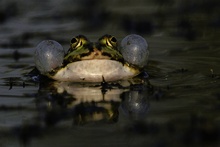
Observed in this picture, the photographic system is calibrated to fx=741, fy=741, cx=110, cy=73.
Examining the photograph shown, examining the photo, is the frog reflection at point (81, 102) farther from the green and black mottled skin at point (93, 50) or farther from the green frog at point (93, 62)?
the green and black mottled skin at point (93, 50)

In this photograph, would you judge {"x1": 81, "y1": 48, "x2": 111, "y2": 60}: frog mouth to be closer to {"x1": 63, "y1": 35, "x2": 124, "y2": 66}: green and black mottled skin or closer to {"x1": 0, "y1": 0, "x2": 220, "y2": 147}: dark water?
{"x1": 63, "y1": 35, "x2": 124, "y2": 66}: green and black mottled skin

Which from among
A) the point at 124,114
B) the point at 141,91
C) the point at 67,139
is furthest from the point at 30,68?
the point at 67,139

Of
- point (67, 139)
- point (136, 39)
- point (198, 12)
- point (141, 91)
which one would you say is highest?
point (198, 12)

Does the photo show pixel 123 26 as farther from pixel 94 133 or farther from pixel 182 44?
pixel 94 133

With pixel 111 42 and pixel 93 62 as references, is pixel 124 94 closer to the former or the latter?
pixel 93 62

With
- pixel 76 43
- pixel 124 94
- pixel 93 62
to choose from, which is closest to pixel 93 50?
→ pixel 93 62
